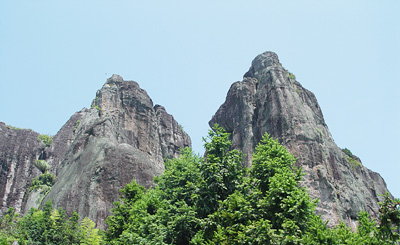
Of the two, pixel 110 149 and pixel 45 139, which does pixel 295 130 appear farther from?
pixel 45 139

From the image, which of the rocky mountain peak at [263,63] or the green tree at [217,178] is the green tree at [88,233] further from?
the rocky mountain peak at [263,63]

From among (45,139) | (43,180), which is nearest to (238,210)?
(43,180)

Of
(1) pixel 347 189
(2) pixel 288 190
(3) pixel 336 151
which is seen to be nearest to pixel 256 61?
(3) pixel 336 151

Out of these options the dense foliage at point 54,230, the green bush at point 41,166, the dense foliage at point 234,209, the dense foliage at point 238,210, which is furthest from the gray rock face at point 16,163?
the dense foliage at point 238,210

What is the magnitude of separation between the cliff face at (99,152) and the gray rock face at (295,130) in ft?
44.2

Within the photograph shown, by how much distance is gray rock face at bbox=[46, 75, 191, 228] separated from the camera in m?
44.1

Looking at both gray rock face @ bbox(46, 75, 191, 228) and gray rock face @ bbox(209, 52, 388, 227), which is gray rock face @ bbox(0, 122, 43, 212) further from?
gray rock face @ bbox(209, 52, 388, 227)

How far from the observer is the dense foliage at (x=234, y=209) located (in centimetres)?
1950

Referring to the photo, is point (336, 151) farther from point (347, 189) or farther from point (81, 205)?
point (81, 205)

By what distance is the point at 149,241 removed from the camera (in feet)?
76.5

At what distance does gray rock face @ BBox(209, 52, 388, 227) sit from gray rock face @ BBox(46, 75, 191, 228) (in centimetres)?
1351

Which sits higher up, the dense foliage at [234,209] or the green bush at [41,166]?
the green bush at [41,166]

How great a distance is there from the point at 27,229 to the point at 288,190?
2878cm

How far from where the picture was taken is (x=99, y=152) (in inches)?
1954
